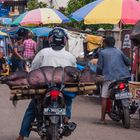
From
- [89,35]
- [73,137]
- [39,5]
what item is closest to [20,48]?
[89,35]

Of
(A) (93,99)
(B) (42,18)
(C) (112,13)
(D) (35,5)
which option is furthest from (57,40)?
(D) (35,5)

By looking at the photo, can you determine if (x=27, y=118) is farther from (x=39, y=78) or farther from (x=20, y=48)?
(x=20, y=48)

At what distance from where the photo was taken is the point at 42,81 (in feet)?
23.0

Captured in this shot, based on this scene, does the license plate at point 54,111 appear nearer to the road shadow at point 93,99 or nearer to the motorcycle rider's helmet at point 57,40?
the motorcycle rider's helmet at point 57,40

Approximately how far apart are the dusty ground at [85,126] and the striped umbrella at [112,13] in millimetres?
2170

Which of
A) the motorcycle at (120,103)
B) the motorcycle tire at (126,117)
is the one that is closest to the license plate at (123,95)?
the motorcycle at (120,103)

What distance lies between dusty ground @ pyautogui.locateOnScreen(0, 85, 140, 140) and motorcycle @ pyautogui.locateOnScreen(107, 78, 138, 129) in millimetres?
192

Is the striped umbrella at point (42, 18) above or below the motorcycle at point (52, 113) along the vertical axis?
above

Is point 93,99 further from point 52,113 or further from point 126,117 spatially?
point 52,113

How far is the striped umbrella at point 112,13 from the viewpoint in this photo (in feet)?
44.7

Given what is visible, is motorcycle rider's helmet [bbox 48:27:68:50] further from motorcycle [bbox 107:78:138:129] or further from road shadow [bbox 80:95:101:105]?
road shadow [bbox 80:95:101:105]

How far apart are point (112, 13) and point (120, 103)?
415cm

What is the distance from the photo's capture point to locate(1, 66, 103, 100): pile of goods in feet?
23.0

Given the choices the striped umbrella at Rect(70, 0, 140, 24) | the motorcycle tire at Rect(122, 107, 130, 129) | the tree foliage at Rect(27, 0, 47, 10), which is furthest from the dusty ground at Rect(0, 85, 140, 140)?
the tree foliage at Rect(27, 0, 47, 10)
